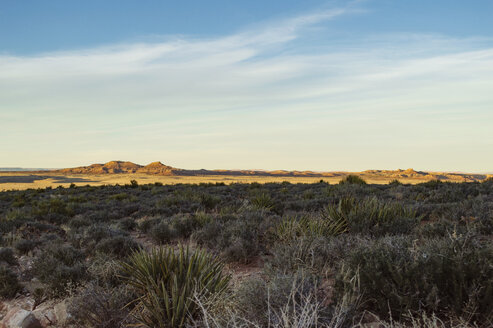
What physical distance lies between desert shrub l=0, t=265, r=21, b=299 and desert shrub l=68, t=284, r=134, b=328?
189 centimetres

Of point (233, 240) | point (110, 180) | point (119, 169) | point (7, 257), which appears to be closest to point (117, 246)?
point (7, 257)

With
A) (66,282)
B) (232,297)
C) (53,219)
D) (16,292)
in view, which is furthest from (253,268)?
(53,219)

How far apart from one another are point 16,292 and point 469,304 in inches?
255

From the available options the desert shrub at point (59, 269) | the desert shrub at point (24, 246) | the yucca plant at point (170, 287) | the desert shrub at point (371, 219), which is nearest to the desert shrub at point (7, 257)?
the desert shrub at point (24, 246)

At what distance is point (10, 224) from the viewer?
11.6m

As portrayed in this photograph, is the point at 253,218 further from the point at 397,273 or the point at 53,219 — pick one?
the point at 53,219

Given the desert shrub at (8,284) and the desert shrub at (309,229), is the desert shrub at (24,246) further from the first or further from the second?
the desert shrub at (309,229)

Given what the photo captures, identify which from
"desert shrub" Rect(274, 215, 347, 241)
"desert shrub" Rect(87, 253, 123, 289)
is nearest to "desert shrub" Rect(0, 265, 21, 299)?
"desert shrub" Rect(87, 253, 123, 289)

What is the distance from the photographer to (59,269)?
5844mm

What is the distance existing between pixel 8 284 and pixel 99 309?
2573 millimetres

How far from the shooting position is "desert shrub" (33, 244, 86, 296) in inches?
223

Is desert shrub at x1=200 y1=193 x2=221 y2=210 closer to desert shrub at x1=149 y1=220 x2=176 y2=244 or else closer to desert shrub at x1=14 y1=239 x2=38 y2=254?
desert shrub at x1=149 y1=220 x2=176 y2=244

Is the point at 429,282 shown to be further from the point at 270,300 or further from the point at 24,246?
the point at 24,246

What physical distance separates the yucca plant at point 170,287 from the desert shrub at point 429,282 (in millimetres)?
1560
